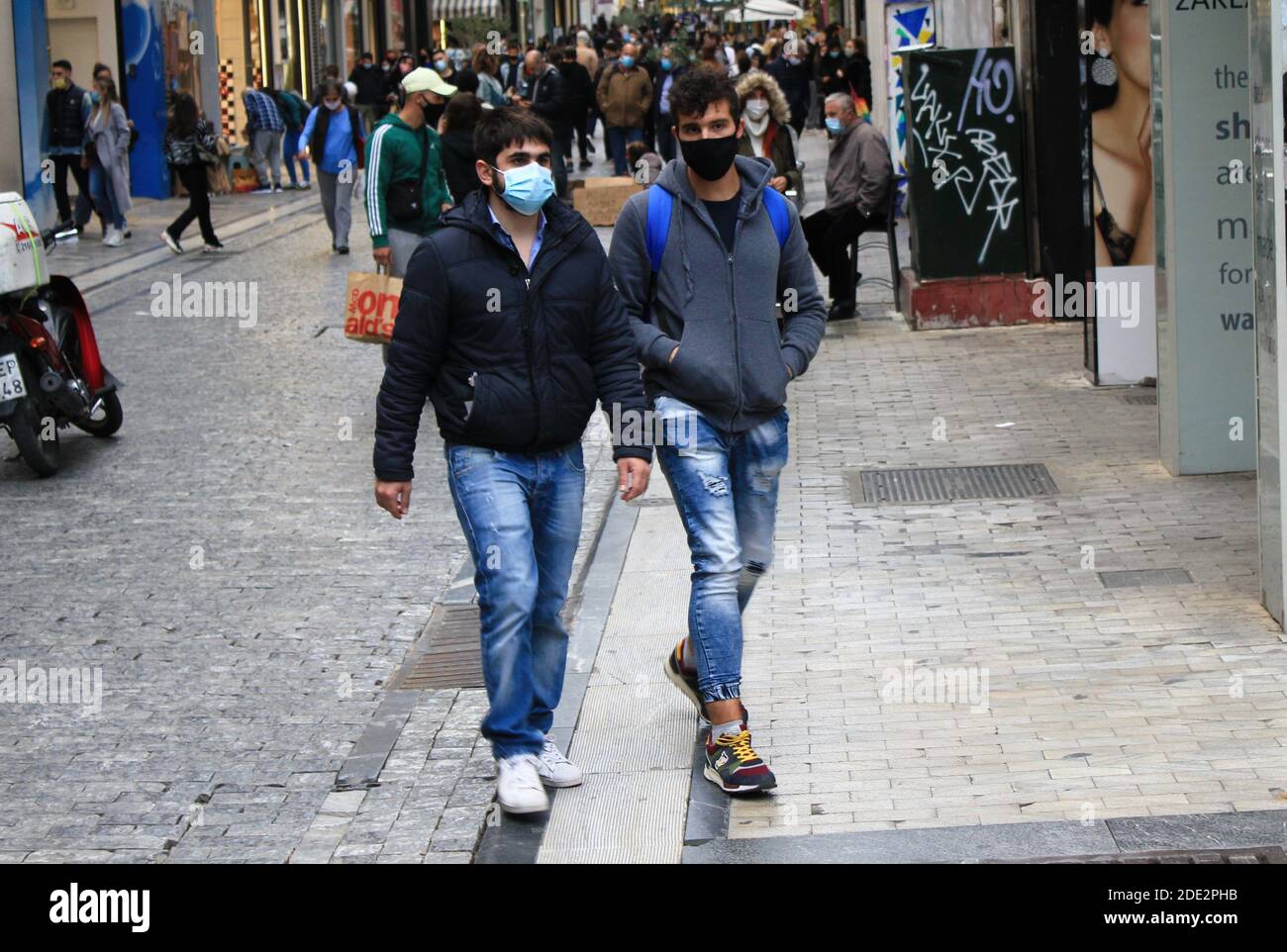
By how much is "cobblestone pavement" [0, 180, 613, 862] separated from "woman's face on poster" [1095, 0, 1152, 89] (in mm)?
3680

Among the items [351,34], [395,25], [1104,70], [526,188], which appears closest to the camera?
[526,188]

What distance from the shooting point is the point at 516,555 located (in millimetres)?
5047

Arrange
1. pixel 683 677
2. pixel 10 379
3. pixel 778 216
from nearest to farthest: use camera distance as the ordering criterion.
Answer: pixel 778 216
pixel 683 677
pixel 10 379

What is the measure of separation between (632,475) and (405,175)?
6.59 m

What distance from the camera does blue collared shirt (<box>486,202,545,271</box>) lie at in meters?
5.04

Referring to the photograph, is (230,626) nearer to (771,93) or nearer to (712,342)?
(712,342)

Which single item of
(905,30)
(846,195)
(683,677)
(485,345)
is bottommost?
(683,677)

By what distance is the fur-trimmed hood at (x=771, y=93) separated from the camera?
45.1 ft

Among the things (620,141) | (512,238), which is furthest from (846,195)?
(620,141)

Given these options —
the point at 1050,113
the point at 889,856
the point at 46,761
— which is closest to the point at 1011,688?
the point at 889,856

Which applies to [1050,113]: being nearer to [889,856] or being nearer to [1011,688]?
[1011,688]

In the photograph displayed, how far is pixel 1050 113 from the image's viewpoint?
42.5 ft

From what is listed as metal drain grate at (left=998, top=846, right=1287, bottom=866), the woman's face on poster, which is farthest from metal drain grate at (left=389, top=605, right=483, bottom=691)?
the woman's face on poster
